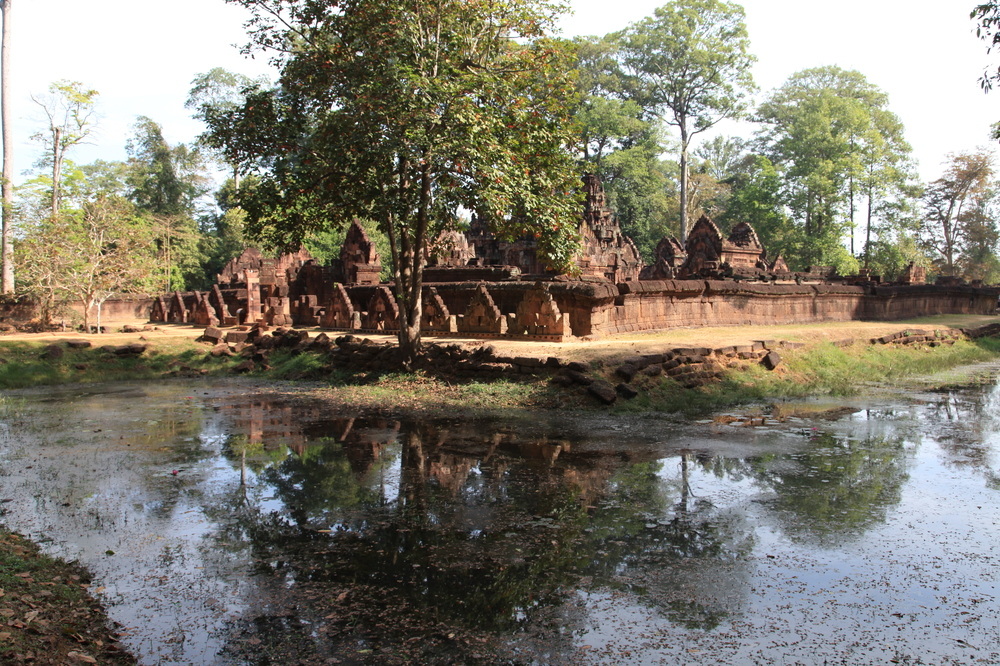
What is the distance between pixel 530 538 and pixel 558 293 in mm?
9671

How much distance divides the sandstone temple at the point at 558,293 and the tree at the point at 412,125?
2.01 m

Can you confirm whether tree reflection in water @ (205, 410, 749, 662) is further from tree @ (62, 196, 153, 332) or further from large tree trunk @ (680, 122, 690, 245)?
large tree trunk @ (680, 122, 690, 245)

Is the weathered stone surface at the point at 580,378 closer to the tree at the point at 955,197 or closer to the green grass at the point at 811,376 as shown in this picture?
the green grass at the point at 811,376

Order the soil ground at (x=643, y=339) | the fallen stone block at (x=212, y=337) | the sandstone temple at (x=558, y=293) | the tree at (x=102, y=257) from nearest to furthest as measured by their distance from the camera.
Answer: the soil ground at (x=643, y=339) → the sandstone temple at (x=558, y=293) → the fallen stone block at (x=212, y=337) → the tree at (x=102, y=257)

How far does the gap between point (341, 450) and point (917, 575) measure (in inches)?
219

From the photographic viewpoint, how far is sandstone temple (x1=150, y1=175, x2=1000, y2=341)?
1493cm

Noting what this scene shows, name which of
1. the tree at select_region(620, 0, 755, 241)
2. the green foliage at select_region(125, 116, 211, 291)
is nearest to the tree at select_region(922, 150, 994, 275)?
the tree at select_region(620, 0, 755, 241)

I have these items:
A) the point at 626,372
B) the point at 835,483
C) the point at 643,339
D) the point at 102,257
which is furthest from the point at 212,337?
the point at 835,483

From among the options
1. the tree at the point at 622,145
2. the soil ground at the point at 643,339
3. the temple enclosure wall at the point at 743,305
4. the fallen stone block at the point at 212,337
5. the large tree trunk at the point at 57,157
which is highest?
the tree at the point at 622,145

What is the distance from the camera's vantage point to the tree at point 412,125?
10.8 metres

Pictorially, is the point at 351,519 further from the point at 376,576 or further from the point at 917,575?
the point at 917,575

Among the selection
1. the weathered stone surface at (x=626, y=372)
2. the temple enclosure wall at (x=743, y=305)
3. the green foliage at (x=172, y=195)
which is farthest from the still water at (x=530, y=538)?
the green foliage at (x=172, y=195)

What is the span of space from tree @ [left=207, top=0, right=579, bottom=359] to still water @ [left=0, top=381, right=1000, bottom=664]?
411 cm

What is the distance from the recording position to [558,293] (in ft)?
47.8
